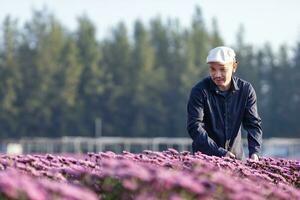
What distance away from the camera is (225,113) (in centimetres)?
773

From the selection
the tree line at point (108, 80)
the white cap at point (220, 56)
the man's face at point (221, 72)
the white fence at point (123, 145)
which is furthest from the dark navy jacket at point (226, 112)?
the tree line at point (108, 80)

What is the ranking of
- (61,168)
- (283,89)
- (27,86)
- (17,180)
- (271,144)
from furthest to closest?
(283,89) → (27,86) → (271,144) → (61,168) → (17,180)

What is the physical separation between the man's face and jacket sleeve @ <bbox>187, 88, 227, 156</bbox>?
300mm

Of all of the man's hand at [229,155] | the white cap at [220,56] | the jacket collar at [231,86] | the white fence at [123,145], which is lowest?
the white fence at [123,145]

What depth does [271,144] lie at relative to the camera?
4472cm

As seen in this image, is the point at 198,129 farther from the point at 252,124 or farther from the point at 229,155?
the point at 252,124

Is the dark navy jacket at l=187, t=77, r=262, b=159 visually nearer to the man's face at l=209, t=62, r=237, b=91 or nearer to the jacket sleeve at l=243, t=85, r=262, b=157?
the jacket sleeve at l=243, t=85, r=262, b=157

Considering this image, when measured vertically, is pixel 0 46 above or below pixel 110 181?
above

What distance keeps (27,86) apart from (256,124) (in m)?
55.8

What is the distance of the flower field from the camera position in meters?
3.53

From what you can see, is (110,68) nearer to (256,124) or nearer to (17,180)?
(256,124)

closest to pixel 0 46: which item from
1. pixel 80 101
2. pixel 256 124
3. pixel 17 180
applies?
pixel 80 101

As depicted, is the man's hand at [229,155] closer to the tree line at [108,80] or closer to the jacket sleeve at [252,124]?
the jacket sleeve at [252,124]

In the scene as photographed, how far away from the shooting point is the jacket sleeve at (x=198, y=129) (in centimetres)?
725
